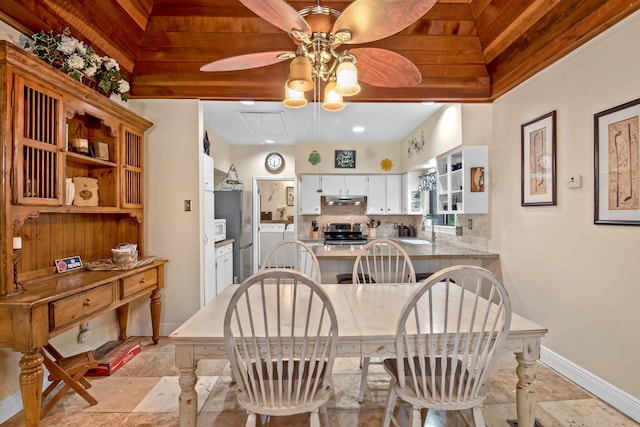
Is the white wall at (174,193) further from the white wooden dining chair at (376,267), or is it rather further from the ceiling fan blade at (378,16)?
the ceiling fan blade at (378,16)

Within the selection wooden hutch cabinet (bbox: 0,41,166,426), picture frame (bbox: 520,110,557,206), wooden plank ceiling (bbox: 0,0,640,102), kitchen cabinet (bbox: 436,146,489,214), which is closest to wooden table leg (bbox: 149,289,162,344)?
wooden hutch cabinet (bbox: 0,41,166,426)

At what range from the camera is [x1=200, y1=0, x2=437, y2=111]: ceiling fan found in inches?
52.2

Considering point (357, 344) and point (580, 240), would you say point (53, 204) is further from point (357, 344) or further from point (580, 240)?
point (580, 240)

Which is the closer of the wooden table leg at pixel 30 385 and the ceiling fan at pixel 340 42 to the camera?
the ceiling fan at pixel 340 42

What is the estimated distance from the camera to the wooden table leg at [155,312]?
9.42 feet

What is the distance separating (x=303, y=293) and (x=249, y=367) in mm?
739

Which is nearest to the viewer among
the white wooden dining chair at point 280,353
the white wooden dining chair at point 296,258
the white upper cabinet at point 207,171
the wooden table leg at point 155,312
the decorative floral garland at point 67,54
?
the white wooden dining chair at point 280,353

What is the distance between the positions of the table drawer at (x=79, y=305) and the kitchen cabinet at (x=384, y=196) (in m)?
4.16

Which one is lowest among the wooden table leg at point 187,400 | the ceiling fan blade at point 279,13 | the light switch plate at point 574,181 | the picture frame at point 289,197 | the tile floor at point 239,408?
the tile floor at point 239,408

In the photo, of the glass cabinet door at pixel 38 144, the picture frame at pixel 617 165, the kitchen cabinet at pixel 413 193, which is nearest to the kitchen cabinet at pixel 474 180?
the picture frame at pixel 617 165

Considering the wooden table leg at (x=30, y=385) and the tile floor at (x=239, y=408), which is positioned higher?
the wooden table leg at (x=30, y=385)

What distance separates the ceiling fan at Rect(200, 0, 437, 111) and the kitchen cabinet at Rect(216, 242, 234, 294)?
260 centimetres

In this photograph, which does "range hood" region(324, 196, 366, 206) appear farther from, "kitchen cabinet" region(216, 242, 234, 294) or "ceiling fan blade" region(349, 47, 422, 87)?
"ceiling fan blade" region(349, 47, 422, 87)

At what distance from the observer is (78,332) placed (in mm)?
2461
